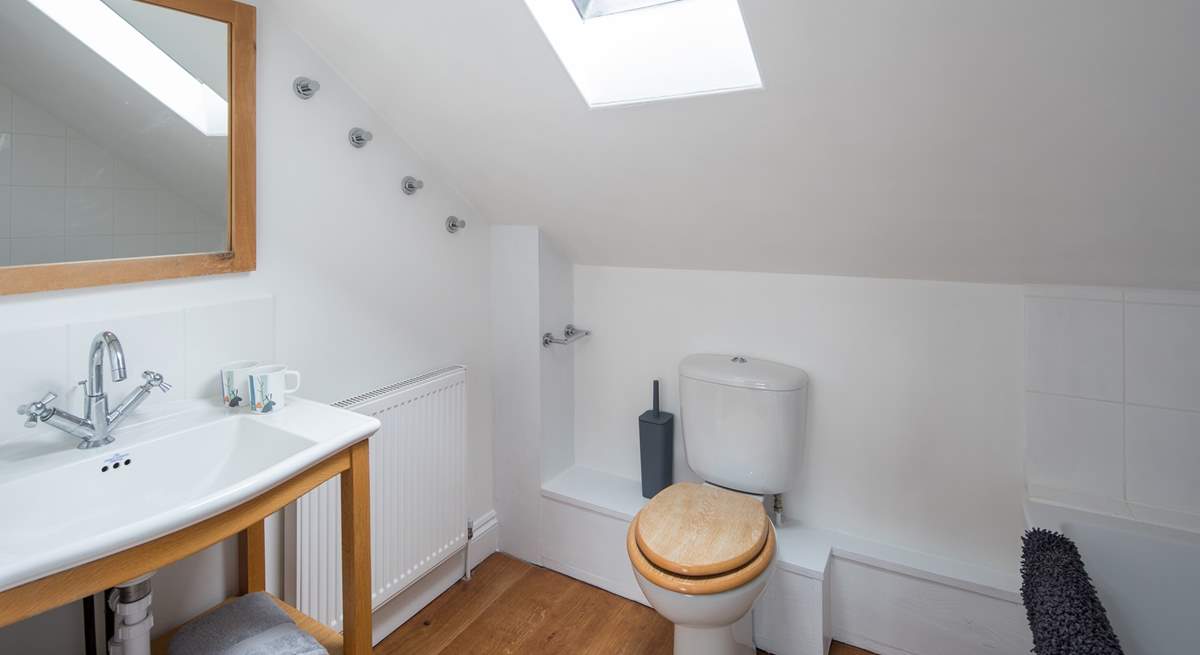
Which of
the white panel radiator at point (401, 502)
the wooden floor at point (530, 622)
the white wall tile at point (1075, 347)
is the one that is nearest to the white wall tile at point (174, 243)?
the white panel radiator at point (401, 502)

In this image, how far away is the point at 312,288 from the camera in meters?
1.74

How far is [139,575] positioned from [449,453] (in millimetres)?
1167

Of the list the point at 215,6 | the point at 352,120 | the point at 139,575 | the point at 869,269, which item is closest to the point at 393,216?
the point at 352,120

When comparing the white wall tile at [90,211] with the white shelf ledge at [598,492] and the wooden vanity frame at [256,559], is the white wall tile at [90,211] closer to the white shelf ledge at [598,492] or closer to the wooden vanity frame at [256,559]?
the wooden vanity frame at [256,559]

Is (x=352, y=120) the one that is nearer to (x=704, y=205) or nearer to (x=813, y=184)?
(x=704, y=205)

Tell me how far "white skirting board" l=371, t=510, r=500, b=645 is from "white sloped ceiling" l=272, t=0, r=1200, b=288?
121 centimetres

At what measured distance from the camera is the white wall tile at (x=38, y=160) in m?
1.24

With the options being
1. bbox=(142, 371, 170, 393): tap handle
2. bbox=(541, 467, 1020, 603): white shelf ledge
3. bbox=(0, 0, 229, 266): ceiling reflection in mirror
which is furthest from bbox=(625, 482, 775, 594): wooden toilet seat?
bbox=(0, 0, 229, 266): ceiling reflection in mirror

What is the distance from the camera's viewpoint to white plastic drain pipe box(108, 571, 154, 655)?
1.22 m

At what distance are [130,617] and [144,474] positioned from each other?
0.27 metres

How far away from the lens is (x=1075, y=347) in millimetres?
1719

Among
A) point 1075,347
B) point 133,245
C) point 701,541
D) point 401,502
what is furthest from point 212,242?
point 1075,347

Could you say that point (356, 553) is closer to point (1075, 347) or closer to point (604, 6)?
point (604, 6)

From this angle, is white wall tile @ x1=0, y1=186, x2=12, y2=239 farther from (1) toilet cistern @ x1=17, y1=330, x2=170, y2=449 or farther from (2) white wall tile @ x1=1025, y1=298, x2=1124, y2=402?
(2) white wall tile @ x1=1025, y1=298, x2=1124, y2=402
